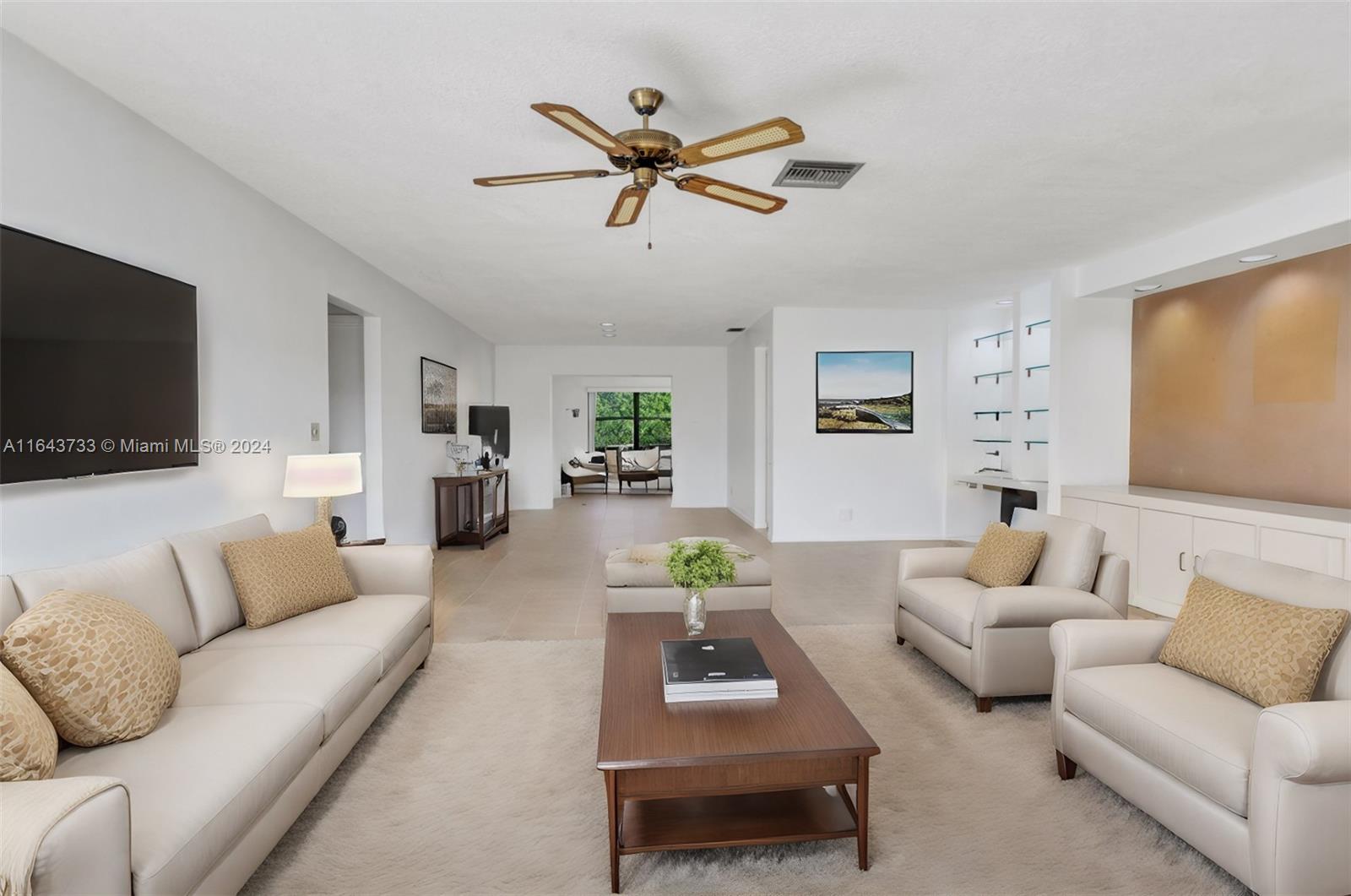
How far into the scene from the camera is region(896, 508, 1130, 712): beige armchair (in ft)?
9.70

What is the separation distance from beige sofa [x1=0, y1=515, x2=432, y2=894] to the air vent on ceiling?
113 inches

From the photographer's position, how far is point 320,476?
12.1 feet

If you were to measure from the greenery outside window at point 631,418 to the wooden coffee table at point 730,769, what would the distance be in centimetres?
1441

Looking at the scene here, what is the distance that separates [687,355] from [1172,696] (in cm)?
872

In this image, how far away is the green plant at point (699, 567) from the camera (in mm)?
2666

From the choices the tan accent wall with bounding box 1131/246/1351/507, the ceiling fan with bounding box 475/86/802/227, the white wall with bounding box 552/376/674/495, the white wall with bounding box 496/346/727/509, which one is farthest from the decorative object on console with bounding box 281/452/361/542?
the white wall with bounding box 552/376/674/495

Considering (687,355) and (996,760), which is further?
(687,355)

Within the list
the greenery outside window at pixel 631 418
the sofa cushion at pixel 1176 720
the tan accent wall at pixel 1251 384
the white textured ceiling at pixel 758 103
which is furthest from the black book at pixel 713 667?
the greenery outside window at pixel 631 418

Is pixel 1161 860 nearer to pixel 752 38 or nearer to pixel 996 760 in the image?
pixel 996 760

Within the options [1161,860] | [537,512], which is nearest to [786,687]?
[1161,860]

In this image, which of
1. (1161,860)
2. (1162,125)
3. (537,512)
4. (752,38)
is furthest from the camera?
(537,512)

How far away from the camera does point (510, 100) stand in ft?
8.51

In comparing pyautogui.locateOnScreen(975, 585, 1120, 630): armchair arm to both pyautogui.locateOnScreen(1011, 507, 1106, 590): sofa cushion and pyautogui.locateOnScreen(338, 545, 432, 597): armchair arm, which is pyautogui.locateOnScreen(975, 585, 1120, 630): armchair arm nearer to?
pyautogui.locateOnScreen(1011, 507, 1106, 590): sofa cushion

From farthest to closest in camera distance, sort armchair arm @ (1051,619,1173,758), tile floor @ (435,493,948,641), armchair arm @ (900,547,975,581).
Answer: tile floor @ (435,493,948,641) → armchair arm @ (900,547,975,581) → armchair arm @ (1051,619,1173,758)
